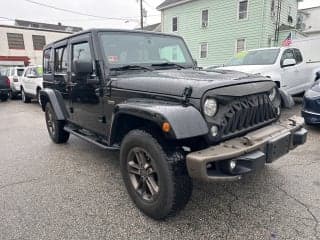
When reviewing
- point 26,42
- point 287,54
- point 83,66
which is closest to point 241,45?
point 287,54

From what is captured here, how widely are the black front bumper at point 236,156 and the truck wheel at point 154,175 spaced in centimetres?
21

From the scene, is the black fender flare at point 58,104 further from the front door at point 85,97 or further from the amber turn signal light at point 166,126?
the amber turn signal light at point 166,126

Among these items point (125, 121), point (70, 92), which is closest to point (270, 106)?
point (125, 121)

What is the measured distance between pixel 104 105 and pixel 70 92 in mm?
1153

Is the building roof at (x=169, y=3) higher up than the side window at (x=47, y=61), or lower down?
→ higher up

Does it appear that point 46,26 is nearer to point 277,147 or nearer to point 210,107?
A: point 210,107

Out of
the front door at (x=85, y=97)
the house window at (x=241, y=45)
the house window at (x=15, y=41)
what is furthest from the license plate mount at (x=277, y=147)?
the house window at (x=15, y=41)

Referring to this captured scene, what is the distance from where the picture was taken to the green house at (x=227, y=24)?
16.7 meters

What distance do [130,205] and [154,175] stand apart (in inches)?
22.4

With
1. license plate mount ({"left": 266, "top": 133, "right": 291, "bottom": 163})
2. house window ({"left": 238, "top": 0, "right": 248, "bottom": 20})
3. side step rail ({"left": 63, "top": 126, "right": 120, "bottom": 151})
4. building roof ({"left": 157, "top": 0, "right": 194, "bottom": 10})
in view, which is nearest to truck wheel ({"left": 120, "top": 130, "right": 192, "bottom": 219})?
side step rail ({"left": 63, "top": 126, "right": 120, "bottom": 151})

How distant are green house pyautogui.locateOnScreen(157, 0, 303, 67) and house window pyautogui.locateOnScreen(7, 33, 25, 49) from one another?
712 inches

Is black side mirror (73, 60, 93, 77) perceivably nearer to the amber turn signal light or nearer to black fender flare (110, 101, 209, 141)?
black fender flare (110, 101, 209, 141)

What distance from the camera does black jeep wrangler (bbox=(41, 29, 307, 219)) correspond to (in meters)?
2.23

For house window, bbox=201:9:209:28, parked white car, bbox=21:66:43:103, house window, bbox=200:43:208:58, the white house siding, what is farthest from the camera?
the white house siding
